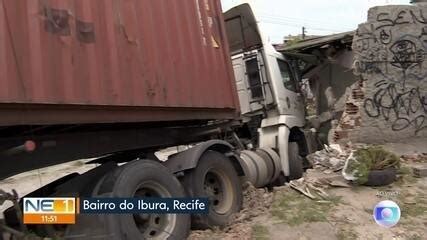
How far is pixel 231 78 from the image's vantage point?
729 cm

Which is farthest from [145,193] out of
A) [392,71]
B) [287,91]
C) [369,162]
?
[392,71]

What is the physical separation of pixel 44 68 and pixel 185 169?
2.25 metres

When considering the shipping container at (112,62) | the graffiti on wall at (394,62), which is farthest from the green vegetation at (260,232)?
the graffiti on wall at (394,62)

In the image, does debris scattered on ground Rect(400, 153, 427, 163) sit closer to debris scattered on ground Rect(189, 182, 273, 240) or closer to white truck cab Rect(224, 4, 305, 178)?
white truck cab Rect(224, 4, 305, 178)

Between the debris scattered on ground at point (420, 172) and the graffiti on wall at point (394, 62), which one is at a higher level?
the graffiti on wall at point (394, 62)

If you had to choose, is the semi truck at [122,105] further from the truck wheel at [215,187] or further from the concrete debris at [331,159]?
the concrete debris at [331,159]

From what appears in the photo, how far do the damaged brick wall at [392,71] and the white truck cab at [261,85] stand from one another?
1.33 meters

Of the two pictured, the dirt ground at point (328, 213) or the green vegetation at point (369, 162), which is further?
the green vegetation at point (369, 162)

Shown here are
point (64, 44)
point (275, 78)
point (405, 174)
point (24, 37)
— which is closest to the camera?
point (24, 37)

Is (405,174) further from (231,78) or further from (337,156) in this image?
(231,78)

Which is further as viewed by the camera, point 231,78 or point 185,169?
point 231,78

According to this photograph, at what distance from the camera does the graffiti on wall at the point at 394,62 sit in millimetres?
9516

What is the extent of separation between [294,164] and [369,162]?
2490 mm

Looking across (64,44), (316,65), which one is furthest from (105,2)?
(316,65)
